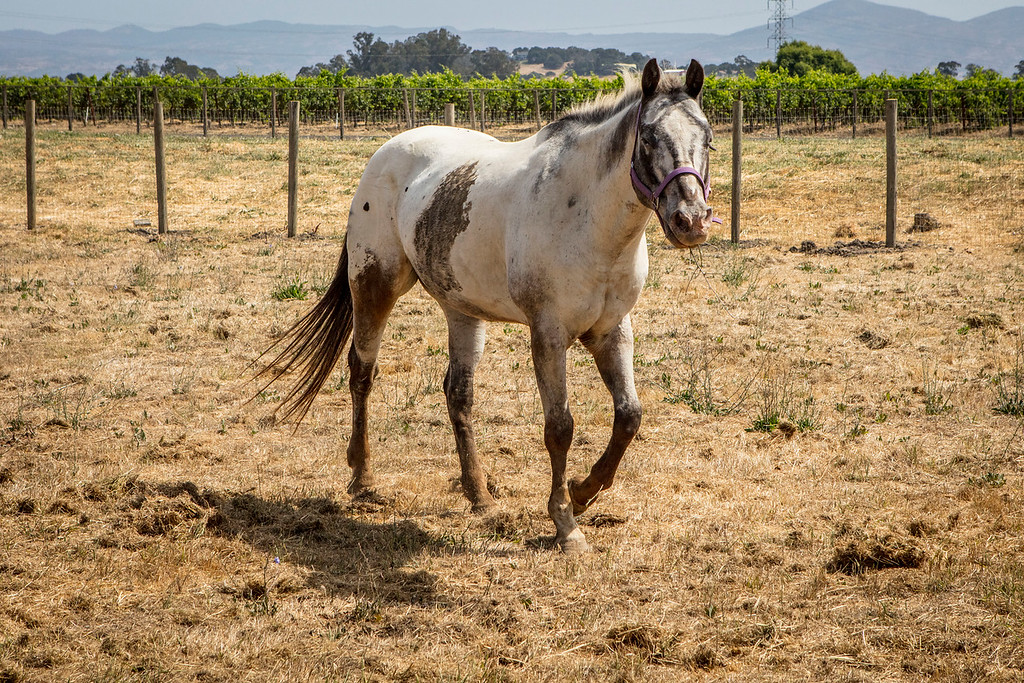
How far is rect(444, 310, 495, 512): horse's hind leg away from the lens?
469cm

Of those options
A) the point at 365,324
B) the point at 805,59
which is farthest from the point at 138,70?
the point at 365,324

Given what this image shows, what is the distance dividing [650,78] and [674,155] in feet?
1.23

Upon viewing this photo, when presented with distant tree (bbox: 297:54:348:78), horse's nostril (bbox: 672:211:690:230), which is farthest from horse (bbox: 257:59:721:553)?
distant tree (bbox: 297:54:348:78)

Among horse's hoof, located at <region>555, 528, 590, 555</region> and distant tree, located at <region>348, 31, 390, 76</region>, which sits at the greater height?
distant tree, located at <region>348, 31, 390, 76</region>

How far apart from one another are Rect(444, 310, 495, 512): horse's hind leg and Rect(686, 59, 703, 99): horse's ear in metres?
1.91

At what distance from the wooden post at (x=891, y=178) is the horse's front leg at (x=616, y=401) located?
9354mm

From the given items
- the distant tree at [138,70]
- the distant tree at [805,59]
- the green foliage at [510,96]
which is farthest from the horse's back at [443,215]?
the distant tree at [805,59]

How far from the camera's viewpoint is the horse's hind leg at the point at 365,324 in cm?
504

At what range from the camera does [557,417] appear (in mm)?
4051

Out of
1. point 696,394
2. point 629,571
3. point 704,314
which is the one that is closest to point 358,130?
point 704,314

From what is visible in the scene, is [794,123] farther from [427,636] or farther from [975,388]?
[427,636]

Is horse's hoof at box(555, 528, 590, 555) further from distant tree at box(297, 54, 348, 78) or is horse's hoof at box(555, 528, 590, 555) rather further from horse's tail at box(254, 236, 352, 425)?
distant tree at box(297, 54, 348, 78)

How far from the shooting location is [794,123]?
109 feet

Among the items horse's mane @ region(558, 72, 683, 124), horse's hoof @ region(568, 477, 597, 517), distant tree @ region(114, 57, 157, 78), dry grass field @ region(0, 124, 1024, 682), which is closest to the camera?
dry grass field @ region(0, 124, 1024, 682)
